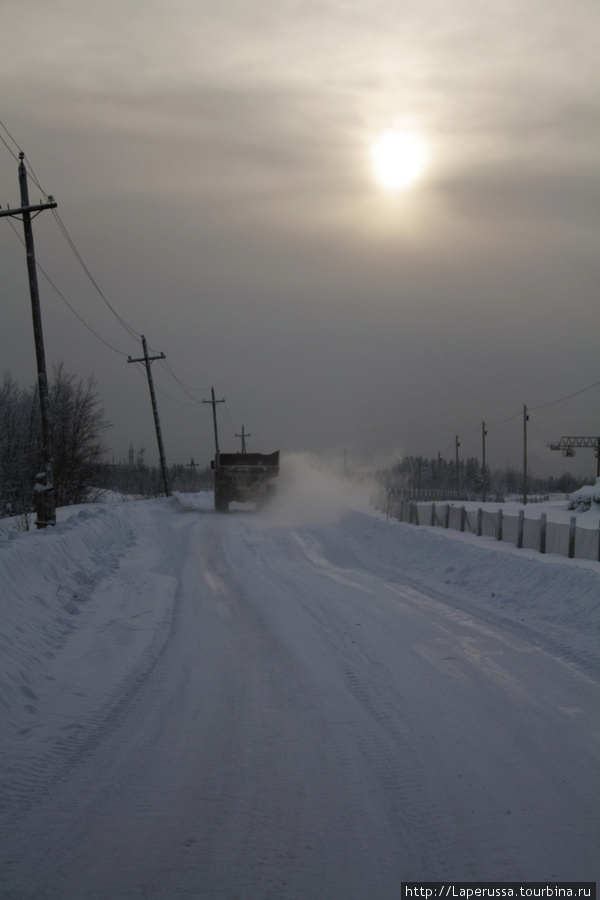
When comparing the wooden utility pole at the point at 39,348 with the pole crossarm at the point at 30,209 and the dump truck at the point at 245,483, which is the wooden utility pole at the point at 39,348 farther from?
the dump truck at the point at 245,483

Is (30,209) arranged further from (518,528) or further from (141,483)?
(141,483)

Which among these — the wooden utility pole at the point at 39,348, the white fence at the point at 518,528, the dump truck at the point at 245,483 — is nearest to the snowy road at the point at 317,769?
the white fence at the point at 518,528

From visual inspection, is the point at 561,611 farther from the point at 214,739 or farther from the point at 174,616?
the point at 214,739

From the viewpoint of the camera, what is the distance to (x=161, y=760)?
5.58 meters

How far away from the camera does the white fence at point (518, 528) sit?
54.1ft

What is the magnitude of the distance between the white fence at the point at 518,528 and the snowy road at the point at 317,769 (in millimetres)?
6342

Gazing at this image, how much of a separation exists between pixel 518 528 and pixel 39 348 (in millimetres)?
13209

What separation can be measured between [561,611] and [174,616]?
609 centimetres

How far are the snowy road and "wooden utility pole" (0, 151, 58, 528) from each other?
8241 millimetres

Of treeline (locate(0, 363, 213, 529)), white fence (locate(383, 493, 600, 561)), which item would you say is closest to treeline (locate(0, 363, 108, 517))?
treeline (locate(0, 363, 213, 529))

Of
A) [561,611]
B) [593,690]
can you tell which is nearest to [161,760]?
[593,690]

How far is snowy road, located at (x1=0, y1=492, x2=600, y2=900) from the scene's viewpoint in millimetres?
4016

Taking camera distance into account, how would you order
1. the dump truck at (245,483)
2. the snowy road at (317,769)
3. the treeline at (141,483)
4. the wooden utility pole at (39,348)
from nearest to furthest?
1. the snowy road at (317,769)
2. the wooden utility pole at (39,348)
3. the dump truck at (245,483)
4. the treeline at (141,483)

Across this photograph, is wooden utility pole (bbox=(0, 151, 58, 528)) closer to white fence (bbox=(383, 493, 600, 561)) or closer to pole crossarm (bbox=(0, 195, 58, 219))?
pole crossarm (bbox=(0, 195, 58, 219))
